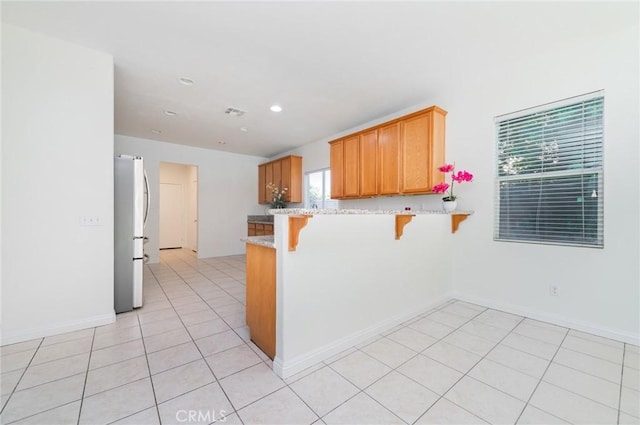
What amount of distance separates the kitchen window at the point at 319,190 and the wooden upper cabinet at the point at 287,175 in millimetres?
193

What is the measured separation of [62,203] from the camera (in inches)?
92.6

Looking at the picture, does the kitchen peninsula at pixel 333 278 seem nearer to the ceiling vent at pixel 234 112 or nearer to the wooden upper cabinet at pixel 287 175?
the ceiling vent at pixel 234 112

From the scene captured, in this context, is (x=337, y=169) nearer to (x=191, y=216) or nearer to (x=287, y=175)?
(x=287, y=175)

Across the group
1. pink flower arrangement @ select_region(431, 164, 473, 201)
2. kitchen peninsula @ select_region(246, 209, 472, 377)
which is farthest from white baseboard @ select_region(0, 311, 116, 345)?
→ pink flower arrangement @ select_region(431, 164, 473, 201)

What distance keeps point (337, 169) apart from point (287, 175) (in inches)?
72.8

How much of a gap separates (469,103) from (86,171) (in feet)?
14.2

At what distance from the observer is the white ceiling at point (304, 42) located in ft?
6.52

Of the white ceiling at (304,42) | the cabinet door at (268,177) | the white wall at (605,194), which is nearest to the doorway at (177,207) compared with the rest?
the cabinet door at (268,177)

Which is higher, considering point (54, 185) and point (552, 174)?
point (552, 174)

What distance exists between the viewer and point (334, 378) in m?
1.73

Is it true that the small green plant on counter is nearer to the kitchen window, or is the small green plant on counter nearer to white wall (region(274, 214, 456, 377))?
the kitchen window

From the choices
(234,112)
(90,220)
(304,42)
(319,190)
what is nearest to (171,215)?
(319,190)

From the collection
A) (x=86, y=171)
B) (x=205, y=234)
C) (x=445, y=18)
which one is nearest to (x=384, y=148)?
(x=445, y=18)

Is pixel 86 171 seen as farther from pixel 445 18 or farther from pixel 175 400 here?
pixel 445 18
